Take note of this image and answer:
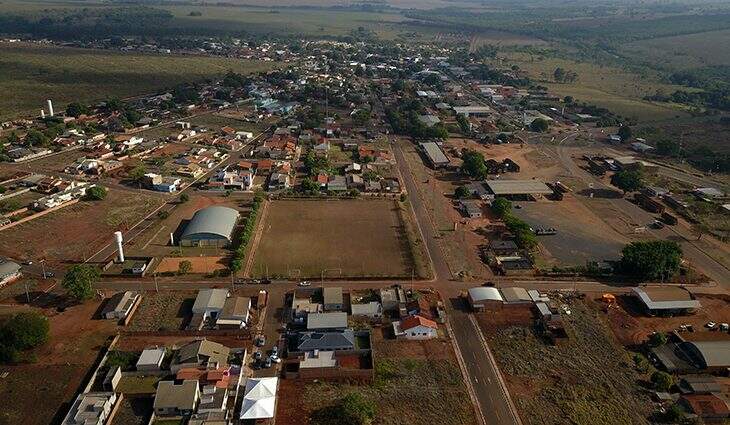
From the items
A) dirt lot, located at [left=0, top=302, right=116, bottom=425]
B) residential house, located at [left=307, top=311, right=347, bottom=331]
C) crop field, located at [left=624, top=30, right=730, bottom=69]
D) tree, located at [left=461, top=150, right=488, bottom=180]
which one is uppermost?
crop field, located at [left=624, top=30, right=730, bottom=69]

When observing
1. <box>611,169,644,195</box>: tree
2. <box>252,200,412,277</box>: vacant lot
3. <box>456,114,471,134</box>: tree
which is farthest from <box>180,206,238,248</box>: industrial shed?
<box>456,114,471,134</box>: tree

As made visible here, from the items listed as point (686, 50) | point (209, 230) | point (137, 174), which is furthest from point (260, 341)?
point (686, 50)

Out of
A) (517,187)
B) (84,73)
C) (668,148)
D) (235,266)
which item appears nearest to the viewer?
(235,266)

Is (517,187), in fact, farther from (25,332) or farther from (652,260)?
(25,332)

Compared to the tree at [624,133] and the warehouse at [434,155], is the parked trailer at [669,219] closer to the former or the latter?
the warehouse at [434,155]

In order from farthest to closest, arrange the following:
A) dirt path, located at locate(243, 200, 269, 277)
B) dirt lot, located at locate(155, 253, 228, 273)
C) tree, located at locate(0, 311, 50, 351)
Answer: dirt path, located at locate(243, 200, 269, 277) → dirt lot, located at locate(155, 253, 228, 273) → tree, located at locate(0, 311, 50, 351)

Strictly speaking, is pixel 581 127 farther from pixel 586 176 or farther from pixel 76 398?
pixel 76 398

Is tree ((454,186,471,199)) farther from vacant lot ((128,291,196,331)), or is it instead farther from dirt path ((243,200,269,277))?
vacant lot ((128,291,196,331))
